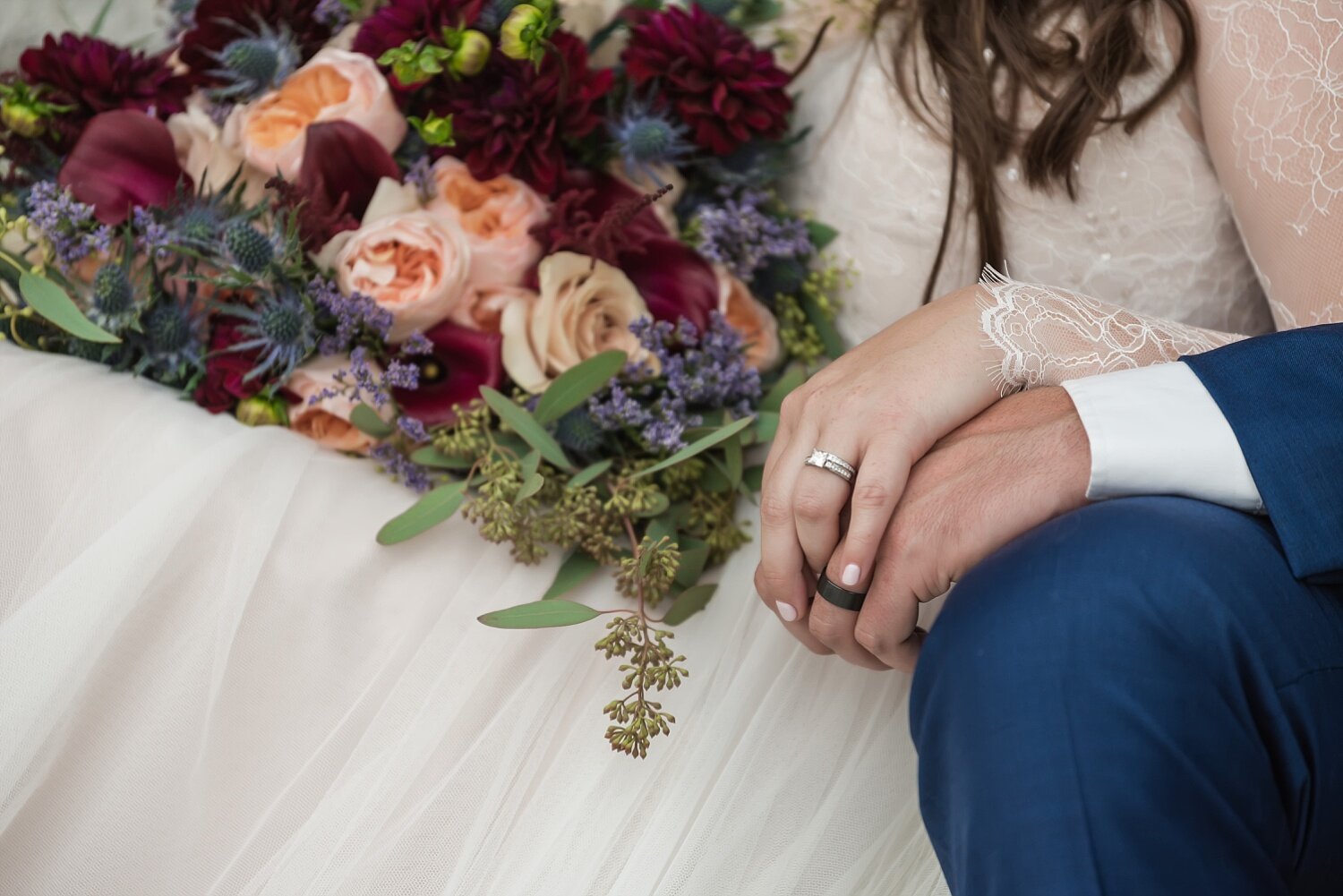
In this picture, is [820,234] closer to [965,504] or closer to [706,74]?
[706,74]

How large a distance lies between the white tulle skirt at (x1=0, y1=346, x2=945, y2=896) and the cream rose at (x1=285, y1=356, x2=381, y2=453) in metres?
0.06

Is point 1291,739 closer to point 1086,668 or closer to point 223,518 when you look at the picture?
point 1086,668

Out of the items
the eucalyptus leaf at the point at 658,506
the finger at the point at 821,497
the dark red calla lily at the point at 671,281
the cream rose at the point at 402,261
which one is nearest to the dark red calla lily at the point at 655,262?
the dark red calla lily at the point at 671,281

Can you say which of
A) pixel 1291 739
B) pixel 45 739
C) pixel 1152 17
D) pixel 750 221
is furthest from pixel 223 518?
pixel 1152 17

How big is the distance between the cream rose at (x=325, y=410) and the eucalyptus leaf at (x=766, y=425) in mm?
355

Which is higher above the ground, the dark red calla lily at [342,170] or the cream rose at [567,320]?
the dark red calla lily at [342,170]

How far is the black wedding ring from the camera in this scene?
76cm

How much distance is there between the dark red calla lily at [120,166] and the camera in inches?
38.7

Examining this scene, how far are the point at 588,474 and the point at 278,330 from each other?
30 cm

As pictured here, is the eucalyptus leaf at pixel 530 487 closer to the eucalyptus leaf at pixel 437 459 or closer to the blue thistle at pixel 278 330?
the eucalyptus leaf at pixel 437 459

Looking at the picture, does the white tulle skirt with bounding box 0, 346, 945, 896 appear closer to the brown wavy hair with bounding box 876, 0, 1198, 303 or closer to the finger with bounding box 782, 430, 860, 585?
the finger with bounding box 782, 430, 860, 585

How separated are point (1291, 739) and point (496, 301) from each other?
28.3 inches

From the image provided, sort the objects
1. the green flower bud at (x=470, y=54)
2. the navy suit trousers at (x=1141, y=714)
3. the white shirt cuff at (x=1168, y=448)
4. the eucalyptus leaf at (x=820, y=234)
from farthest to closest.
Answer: the eucalyptus leaf at (x=820, y=234) → the green flower bud at (x=470, y=54) → the white shirt cuff at (x=1168, y=448) → the navy suit trousers at (x=1141, y=714)

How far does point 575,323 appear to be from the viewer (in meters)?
0.97
